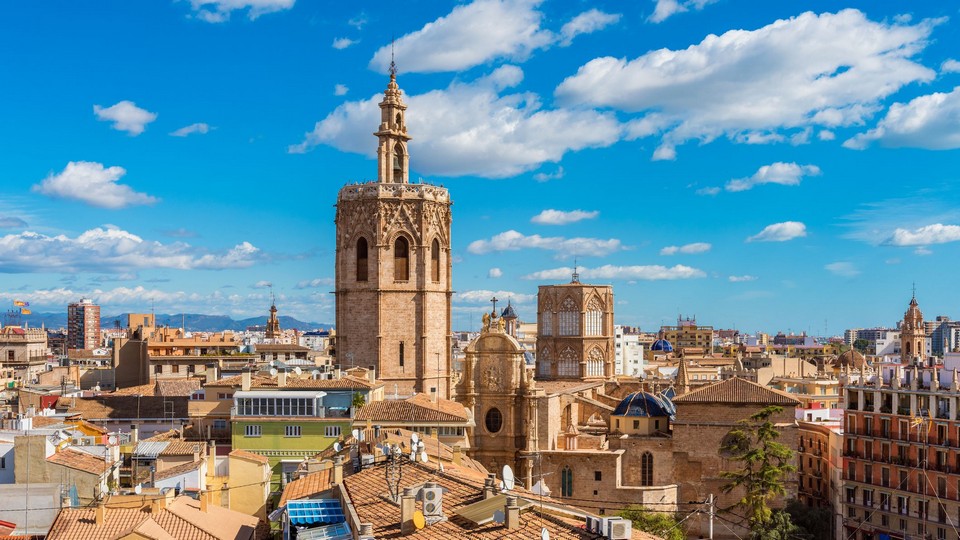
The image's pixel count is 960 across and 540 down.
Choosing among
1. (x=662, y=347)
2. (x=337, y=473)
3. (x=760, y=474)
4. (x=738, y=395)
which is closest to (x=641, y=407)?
(x=738, y=395)

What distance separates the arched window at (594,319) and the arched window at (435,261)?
16.2 metres

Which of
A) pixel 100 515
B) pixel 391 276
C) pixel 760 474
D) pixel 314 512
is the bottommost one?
pixel 760 474

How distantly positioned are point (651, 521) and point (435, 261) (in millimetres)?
20233

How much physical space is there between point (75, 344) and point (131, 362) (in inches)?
4948

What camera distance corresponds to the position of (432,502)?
18000 millimetres

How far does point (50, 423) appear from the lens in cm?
4088

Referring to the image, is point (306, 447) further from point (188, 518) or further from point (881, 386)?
point (881, 386)

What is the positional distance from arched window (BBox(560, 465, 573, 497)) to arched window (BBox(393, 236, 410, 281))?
13.9 metres

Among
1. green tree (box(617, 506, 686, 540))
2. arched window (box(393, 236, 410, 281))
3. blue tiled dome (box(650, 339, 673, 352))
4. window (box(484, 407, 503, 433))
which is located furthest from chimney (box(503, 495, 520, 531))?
blue tiled dome (box(650, 339, 673, 352))

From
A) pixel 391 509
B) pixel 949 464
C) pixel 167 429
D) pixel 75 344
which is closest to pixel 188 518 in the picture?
pixel 391 509

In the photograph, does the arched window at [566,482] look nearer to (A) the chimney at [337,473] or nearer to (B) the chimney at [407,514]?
(A) the chimney at [337,473]

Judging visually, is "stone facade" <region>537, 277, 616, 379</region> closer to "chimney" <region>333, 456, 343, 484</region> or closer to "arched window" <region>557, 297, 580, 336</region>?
"arched window" <region>557, 297, 580, 336</region>

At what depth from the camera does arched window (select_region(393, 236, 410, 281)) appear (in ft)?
187

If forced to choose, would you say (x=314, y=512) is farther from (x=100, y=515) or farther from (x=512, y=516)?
(x=100, y=515)
